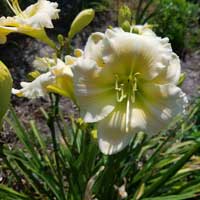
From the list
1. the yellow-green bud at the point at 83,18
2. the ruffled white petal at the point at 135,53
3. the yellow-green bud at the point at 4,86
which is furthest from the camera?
the yellow-green bud at the point at 83,18

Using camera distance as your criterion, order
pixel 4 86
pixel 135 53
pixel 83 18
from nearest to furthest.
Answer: pixel 4 86 → pixel 135 53 → pixel 83 18

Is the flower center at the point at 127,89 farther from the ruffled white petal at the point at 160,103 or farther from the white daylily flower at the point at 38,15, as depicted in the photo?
the white daylily flower at the point at 38,15

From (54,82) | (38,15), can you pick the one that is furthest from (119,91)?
(38,15)

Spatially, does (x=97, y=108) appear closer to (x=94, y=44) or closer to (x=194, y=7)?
(x=94, y=44)

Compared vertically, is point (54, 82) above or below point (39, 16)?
below

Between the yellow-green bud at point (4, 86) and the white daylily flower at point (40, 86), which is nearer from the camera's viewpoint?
the yellow-green bud at point (4, 86)

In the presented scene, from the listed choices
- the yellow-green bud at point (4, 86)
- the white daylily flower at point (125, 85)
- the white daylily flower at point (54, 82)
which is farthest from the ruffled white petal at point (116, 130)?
the yellow-green bud at point (4, 86)

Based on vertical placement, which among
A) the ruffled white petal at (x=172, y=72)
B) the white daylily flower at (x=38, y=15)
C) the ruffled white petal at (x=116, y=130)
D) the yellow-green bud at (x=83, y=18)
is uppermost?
the white daylily flower at (x=38, y=15)

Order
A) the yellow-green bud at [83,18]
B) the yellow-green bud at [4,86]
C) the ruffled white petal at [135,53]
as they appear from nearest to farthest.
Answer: the yellow-green bud at [4,86], the ruffled white petal at [135,53], the yellow-green bud at [83,18]

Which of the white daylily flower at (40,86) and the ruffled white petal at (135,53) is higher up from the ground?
the ruffled white petal at (135,53)

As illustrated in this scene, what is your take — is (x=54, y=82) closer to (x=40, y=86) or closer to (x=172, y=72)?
(x=40, y=86)
